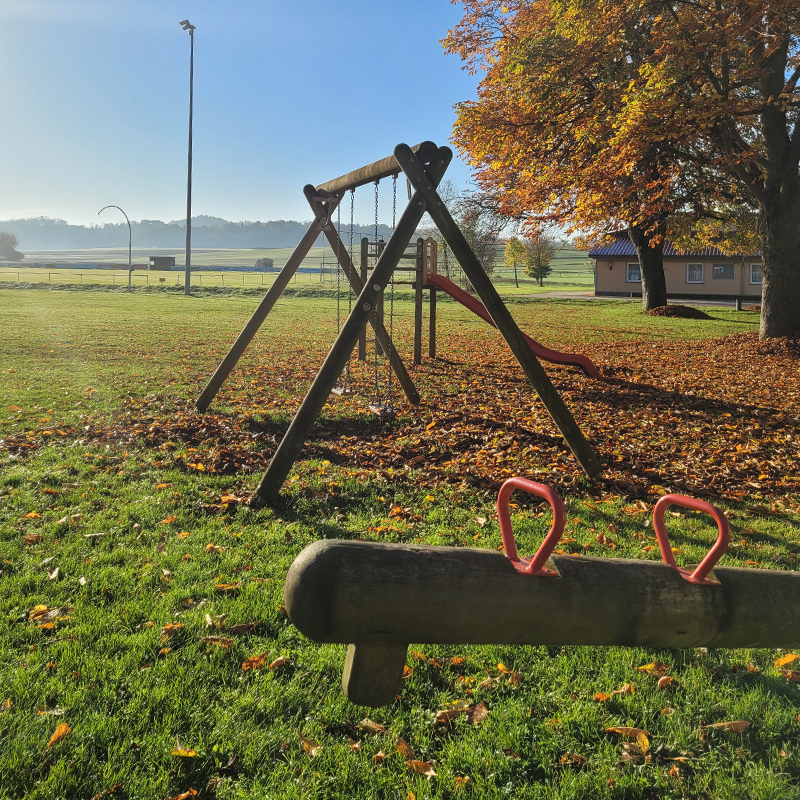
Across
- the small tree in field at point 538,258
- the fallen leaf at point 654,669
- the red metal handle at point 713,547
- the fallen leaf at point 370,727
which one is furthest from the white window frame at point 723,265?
the fallen leaf at point 370,727

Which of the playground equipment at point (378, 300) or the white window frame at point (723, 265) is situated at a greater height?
the white window frame at point (723, 265)

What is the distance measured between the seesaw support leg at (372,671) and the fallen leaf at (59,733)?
52.7 inches

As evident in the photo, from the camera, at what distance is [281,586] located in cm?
383

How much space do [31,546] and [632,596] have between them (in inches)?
157

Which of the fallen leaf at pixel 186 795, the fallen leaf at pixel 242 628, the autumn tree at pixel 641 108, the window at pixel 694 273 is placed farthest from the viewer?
the window at pixel 694 273

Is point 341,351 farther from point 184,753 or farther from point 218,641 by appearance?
point 184,753

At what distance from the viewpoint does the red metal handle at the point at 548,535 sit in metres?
1.86

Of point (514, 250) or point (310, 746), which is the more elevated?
point (514, 250)

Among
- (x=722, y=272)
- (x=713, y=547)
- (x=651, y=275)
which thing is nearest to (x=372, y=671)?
(x=713, y=547)

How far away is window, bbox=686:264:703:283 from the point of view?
4688cm

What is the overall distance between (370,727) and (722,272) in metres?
50.9

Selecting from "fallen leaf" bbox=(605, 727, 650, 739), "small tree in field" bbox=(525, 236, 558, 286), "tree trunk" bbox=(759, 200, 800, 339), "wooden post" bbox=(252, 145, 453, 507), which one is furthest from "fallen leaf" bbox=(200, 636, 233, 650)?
"small tree in field" bbox=(525, 236, 558, 286)

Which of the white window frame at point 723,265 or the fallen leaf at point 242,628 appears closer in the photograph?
the fallen leaf at point 242,628

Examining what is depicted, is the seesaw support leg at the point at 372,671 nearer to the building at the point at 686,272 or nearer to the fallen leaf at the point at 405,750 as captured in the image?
the fallen leaf at the point at 405,750
